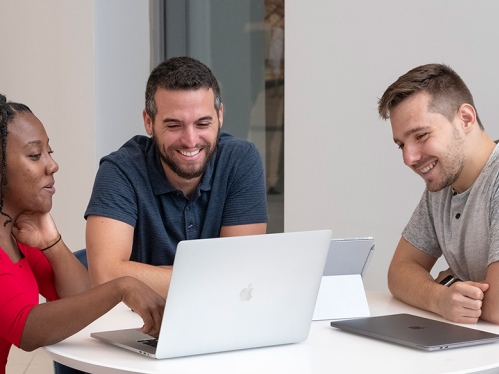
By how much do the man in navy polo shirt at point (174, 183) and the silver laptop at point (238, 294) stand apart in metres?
0.77

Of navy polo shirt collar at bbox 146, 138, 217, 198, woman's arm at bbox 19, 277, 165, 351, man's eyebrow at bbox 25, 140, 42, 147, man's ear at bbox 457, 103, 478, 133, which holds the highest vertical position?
man's ear at bbox 457, 103, 478, 133

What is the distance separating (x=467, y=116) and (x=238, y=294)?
1.02m

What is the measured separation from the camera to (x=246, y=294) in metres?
1.54

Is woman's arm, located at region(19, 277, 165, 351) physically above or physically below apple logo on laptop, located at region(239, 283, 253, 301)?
below

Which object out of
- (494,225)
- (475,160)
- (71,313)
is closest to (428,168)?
(475,160)

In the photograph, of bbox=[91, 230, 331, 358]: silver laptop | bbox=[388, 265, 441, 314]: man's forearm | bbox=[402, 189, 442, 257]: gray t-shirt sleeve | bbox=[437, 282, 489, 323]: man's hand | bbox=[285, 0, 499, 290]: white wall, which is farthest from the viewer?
bbox=[285, 0, 499, 290]: white wall

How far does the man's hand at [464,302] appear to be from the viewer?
1871 mm

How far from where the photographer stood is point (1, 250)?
5.99ft

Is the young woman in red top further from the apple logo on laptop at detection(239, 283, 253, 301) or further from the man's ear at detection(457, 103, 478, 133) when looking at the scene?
the man's ear at detection(457, 103, 478, 133)

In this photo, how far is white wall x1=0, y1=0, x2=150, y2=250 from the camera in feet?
14.4

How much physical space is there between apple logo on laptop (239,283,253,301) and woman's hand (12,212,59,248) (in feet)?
2.68

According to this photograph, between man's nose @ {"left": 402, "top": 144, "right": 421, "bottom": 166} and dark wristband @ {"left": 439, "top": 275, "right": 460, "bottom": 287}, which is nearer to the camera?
dark wristband @ {"left": 439, "top": 275, "right": 460, "bottom": 287}

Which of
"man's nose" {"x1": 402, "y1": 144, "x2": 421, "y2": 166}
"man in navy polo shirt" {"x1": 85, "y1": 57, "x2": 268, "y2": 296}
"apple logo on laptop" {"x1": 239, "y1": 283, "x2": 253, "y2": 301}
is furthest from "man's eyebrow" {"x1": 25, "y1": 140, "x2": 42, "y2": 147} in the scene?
"man's nose" {"x1": 402, "y1": 144, "x2": 421, "y2": 166}

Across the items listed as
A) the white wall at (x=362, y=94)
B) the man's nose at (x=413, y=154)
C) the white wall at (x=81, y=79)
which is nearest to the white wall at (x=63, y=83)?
the white wall at (x=81, y=79)
